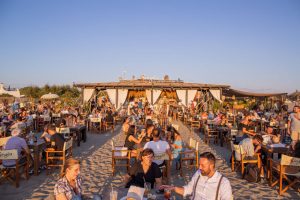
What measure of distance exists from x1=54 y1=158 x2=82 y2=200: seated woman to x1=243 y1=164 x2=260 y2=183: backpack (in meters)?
4.20

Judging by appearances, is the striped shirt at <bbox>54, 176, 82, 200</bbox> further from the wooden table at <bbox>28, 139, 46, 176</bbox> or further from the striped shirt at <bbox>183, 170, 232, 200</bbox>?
the wooden table at <bbox>28, 139, 46, 176</bbox>

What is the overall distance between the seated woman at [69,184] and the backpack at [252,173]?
4198 millimetres

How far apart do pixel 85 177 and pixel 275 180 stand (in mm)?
4301

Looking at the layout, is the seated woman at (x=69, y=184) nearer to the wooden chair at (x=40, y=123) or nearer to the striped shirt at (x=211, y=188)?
the striped shirt at (x=211, y=188)

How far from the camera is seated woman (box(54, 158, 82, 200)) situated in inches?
114

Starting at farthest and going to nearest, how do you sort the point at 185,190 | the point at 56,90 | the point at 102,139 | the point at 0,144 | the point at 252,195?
1. the point at 56,90
2. the point at 102,139
3. the point at 0,144
4. the point at 252,195
5. the point at 185,190

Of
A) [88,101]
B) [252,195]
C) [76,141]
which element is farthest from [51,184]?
[88,101]

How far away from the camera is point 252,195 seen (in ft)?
17.1

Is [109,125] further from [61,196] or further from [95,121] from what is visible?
[61,196]

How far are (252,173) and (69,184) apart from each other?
4359mm

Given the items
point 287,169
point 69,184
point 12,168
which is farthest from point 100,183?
point 287,169

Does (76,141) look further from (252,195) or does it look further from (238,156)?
(252,195)

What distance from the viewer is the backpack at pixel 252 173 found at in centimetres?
A: 593

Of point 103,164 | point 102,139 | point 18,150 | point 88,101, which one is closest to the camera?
point 18,150
